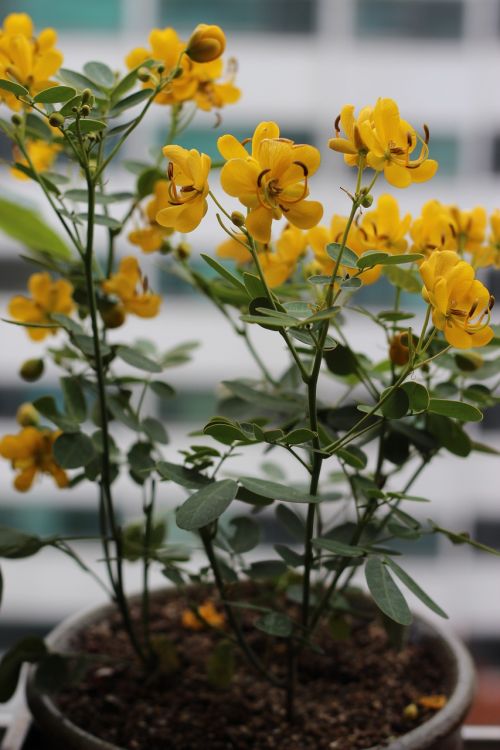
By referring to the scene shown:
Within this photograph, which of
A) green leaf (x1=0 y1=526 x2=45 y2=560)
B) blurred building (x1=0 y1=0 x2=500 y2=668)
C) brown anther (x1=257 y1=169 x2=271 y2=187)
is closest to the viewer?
brown anther (x1=257 y1=169 x2=271 y2=187)

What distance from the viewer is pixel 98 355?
0.72 meters

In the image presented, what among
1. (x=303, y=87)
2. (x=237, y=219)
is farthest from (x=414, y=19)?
(x=237, y=219)

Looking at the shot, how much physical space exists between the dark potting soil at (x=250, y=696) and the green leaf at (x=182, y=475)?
0.27 m

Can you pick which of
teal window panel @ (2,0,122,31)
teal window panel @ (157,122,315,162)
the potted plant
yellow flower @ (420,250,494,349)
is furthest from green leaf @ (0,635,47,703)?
teal window panel @ (2,0,122,31)

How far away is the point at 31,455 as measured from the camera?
0.82 meters

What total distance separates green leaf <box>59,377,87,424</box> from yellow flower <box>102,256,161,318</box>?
0.08 metres

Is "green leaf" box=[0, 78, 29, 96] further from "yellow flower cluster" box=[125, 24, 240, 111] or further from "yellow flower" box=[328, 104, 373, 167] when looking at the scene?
"yellow flower" box=[328, 104, 373, 167]

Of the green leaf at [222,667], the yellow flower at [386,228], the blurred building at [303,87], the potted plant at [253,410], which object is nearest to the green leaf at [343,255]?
the potted plant at [253,410]

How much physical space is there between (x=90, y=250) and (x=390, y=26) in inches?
41.5

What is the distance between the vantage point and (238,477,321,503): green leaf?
616 millimetres

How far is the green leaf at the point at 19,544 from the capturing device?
0.78 m

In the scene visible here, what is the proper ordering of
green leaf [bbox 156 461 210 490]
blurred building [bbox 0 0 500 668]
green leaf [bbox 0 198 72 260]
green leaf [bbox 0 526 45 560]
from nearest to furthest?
green leaf [bbox 156 461 210 490] → green leaf [bbox 0 526 45 560] → green leaf [bbox 0 198 72 260] → blurred building [bbox 0 0 500 668]

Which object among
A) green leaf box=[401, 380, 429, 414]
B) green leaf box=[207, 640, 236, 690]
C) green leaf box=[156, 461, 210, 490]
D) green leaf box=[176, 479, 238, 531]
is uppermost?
green leaf box=[401, 380, 429, 414]

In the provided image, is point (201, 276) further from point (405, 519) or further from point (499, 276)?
point (499, 276)
